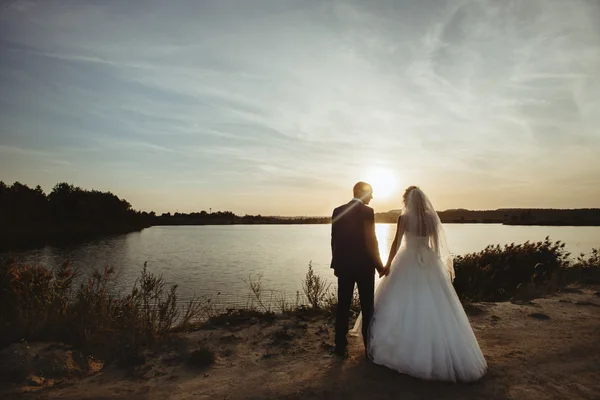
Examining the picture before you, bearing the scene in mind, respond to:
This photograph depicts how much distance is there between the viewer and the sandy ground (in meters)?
4.82

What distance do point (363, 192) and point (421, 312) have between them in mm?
2107

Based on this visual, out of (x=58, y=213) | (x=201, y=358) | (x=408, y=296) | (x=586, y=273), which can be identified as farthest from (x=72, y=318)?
(x=58, y=213)

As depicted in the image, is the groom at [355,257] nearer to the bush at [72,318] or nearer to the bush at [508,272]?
the bush at [72,318]

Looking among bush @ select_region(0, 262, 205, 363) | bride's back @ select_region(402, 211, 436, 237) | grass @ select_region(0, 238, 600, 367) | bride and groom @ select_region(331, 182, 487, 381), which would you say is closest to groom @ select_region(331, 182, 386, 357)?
bride and groom @ select_region(331, 182, 487, 381)

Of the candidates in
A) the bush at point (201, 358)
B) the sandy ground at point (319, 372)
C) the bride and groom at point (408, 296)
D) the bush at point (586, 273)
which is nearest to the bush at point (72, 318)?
the sandy ground at point (319, 372)

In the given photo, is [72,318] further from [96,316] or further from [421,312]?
[421,312]

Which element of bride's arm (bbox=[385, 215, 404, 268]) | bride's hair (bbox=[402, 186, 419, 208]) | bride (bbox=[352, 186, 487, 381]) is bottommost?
bride (bbox=[352, 186, 487, 381])

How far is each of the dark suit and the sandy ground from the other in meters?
0.89

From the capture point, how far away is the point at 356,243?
6.14m

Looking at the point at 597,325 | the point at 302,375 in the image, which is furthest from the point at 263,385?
the point at 597,325

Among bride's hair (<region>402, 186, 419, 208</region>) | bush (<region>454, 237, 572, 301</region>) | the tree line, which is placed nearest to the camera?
bride's hair (<region>402, 186, 419, 208</region>)

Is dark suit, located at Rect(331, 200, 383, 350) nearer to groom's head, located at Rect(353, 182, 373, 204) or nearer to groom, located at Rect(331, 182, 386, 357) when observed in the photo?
groom, located at Rect(331, 182, 386, 357)

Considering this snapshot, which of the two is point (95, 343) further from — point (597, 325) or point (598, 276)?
point (598, 276)

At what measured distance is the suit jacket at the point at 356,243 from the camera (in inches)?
240
